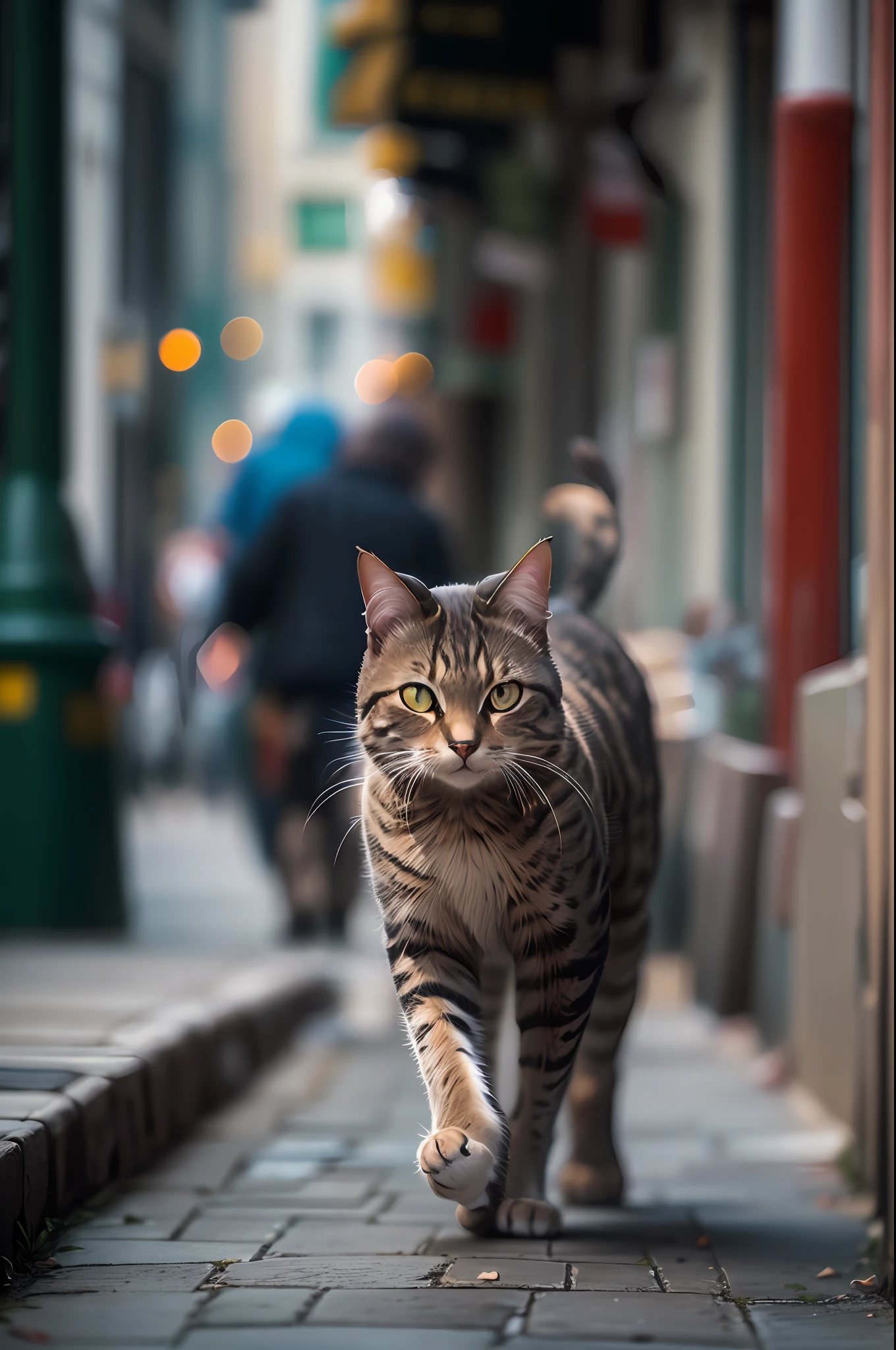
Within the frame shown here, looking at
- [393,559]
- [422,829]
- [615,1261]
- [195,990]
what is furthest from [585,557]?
[393,559]

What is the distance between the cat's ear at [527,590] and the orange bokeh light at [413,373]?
637 inches

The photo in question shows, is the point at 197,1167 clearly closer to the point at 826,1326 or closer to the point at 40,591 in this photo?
the point at 826,1326

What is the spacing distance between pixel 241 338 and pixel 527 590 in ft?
105

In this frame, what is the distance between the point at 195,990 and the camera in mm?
5184

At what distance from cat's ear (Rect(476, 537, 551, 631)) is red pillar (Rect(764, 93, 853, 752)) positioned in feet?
8.80

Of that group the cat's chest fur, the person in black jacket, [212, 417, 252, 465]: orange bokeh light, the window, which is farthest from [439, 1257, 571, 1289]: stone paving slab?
the window

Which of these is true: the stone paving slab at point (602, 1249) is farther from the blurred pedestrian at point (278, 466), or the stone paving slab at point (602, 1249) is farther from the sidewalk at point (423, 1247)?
the blurred pedestrian at point (278, 466)

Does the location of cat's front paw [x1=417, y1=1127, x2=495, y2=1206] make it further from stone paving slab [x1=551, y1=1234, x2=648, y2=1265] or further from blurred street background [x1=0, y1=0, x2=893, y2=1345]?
blurred street background [x1=0, y1=0, x2=893, y2=1345]

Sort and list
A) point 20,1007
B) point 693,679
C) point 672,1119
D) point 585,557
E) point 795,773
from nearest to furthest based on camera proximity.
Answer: point 585,557 → point 20,1007 → point 672,1119 → point 795,773 → point 693,679

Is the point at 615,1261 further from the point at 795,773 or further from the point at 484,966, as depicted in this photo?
the point at 795,773

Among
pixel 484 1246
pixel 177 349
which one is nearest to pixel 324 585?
pixel 484 1246

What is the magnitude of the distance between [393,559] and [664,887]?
180 centimetres

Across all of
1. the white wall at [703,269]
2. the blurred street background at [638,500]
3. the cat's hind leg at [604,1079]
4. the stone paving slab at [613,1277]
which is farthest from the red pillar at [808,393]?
the stone paving slab at [613,1277]

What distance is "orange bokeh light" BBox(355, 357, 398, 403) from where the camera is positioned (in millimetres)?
19703
